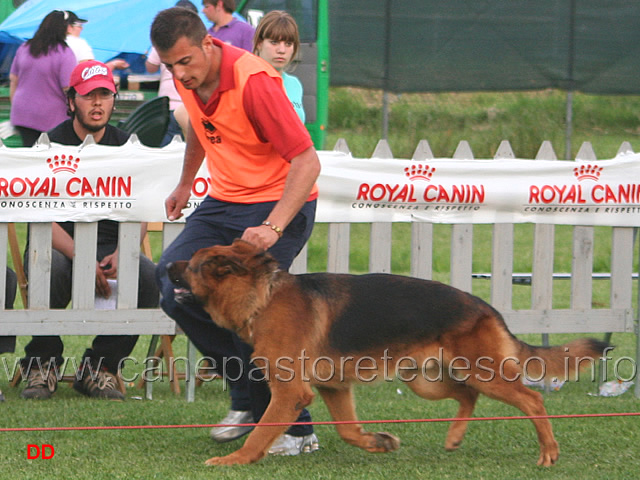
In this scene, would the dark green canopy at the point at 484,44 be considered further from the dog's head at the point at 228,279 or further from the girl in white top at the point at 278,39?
the dog's head at the point at 228,279

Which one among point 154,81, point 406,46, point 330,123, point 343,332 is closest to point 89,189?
point 343,332

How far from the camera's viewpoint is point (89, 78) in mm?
6086

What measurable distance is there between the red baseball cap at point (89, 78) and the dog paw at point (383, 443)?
2971 millimetres

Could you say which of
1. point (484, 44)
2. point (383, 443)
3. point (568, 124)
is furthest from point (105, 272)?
point (484, 44)

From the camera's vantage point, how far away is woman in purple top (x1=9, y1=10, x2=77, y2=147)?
27.7ft

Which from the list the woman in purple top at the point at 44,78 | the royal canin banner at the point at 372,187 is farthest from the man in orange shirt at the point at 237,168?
the woman in purple top at the point at 44,78

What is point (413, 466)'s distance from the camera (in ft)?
14.3

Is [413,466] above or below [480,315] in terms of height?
below

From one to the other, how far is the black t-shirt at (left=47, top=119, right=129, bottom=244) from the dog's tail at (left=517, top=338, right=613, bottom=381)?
2.79m

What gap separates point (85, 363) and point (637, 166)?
370 cm

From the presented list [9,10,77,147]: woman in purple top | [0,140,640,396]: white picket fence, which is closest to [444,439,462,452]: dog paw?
[0,140,640,396]: white picket fence

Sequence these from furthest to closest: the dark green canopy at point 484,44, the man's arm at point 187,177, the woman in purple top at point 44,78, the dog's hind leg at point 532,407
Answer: the dark green canopy at point 484,44 < the woman in purple top at point 44,78 < the man's arm at point 187,177 < the dog's hind leg at point 532,407

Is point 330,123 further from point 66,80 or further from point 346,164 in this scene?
point 346,164

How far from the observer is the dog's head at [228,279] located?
414cm
